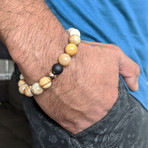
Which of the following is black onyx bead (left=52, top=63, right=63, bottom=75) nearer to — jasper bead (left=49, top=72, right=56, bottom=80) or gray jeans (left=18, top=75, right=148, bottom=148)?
jasper bead (left=49, top=72, right=56, bottom=80)

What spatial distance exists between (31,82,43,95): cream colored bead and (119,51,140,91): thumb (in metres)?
0.29

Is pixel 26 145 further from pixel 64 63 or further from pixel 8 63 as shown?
pixel 8 63

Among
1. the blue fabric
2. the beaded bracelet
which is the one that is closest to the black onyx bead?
the beaded bracelet

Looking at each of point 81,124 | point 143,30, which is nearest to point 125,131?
point 81,124

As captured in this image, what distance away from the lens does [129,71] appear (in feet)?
2.12

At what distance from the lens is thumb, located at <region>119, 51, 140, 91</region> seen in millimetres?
619

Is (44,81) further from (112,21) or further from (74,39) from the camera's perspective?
(112,21)

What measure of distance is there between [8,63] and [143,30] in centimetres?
355

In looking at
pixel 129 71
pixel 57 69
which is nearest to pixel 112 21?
pixel 129 71

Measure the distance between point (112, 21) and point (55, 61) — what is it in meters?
0.28

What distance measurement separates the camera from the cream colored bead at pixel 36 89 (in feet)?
1.71

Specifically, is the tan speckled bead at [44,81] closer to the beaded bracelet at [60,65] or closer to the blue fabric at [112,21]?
the beaded bracelet at [60,65]

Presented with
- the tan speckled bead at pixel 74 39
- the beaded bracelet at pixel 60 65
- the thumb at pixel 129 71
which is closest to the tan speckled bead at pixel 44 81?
the beaded bracelet at pixel 60 65

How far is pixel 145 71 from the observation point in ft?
2.65
